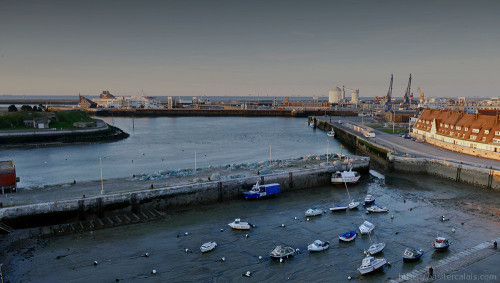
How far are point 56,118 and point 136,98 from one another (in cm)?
11351

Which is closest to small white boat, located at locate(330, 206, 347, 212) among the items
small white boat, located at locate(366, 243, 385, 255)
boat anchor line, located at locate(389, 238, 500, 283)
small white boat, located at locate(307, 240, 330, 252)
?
small white boat, located at locate(366, 243, 385, 255)

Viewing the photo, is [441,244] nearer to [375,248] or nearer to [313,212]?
[375,248]

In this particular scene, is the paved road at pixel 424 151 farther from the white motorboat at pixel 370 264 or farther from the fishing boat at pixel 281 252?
the fishing boat at pixel 281 252

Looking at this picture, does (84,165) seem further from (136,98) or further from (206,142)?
(136,98)

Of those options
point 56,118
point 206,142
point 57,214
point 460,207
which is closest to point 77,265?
point 57,214

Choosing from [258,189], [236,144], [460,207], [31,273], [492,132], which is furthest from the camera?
[236,144]

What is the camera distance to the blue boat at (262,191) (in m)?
35.5

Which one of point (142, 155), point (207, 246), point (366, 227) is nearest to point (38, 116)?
point (142, 155)

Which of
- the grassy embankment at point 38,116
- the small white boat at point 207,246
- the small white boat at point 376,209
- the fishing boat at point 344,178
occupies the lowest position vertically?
the small white boat at point 207,246

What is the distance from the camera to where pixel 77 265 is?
22266mm

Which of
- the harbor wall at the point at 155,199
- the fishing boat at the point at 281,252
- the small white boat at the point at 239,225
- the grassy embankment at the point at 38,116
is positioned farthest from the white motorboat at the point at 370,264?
the grassy embankment at the point at 38,116

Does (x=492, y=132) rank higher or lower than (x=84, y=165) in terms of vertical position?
higher

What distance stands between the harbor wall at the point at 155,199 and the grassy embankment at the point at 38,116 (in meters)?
55.6

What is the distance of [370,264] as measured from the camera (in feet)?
70.5
